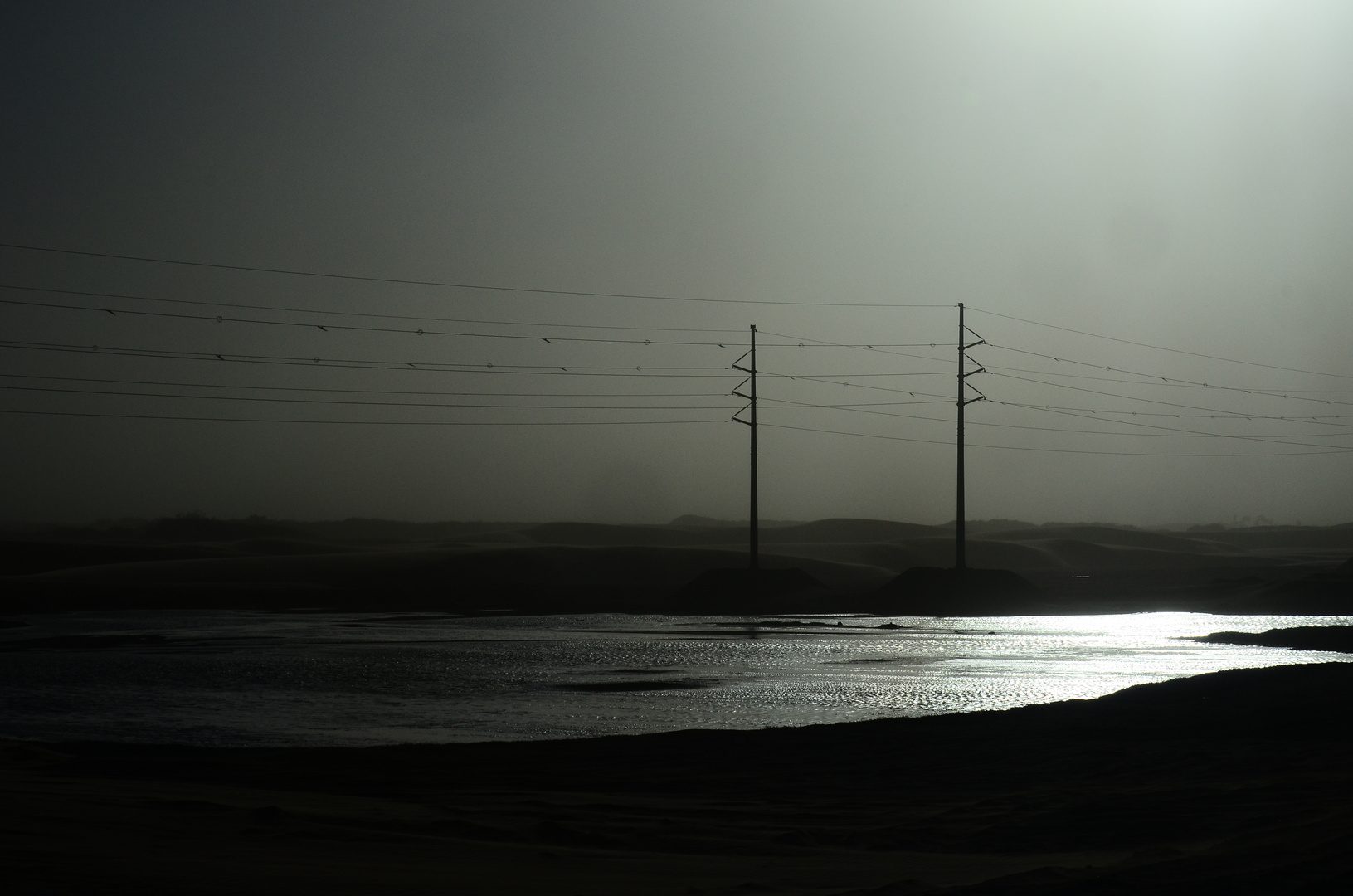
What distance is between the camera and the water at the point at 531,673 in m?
16.0

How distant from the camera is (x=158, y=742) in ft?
46.2

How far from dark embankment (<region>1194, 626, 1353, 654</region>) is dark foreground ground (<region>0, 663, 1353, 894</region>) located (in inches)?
557

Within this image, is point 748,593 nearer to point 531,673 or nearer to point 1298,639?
point 1298,639

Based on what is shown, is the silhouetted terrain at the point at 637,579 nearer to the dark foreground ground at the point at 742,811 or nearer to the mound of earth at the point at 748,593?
the mound of earth at the point at 748,593

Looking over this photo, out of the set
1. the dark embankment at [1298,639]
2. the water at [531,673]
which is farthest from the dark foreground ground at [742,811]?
the dark embankment at [1298,639]

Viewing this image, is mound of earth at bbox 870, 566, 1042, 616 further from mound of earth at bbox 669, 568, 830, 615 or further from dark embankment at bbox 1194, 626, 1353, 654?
dark embankment at bbox 1194, 626, 1353, 654

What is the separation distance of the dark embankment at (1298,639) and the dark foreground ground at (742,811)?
14141 mm

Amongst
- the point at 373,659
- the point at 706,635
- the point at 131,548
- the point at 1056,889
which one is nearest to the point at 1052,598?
the point at 706,635

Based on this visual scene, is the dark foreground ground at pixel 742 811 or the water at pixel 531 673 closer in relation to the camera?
the dark foreground ground at pixel 742 811

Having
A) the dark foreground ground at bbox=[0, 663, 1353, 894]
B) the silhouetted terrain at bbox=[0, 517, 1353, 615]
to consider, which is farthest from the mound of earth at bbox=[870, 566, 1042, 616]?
A: the dark foreground ground at bbox=[0, 663, 1353, 894]

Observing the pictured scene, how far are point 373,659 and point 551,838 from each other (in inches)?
657

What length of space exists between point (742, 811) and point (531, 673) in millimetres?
12808

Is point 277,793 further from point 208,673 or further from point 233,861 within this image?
point 208,673

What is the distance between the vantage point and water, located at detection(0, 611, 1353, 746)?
16.0m
